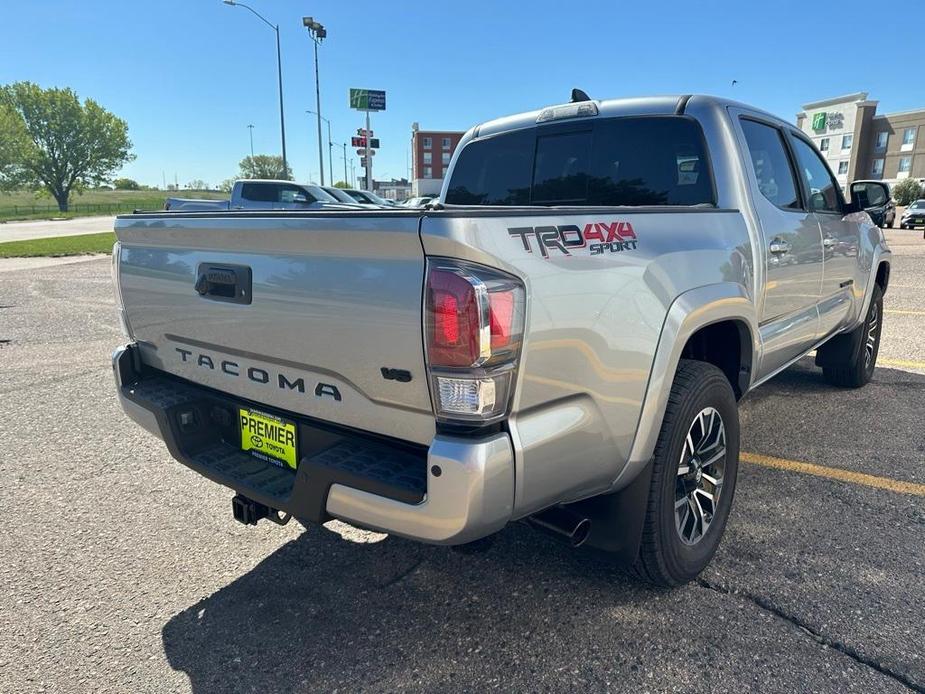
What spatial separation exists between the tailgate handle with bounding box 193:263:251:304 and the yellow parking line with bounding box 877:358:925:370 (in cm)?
621

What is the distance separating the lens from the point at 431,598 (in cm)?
254

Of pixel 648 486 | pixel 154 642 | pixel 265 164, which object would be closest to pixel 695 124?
pixel 648 486

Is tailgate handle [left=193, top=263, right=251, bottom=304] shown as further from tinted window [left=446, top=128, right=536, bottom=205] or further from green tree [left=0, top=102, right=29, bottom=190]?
green tree [left=0, top=102, right=29, bottom=190]

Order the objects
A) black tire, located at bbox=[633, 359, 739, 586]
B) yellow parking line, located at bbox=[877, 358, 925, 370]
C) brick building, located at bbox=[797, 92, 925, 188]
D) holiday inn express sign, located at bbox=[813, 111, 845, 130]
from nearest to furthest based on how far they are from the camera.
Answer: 1. black tire, located at bbox=[633, 359, 739, 586]
2. yellow parking line, located at bbox=[877, 358, 925, 370]
3. brick building, located at bbox=[797, 92, 925, 188]
4. holiday inn express sign, located at bbox=[813, 111, 845, 130]

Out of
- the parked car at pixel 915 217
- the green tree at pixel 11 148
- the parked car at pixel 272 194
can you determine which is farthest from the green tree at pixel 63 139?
the parked car at pixel 915 217

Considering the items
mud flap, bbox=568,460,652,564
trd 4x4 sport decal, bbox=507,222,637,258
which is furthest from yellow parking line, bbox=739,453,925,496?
trd 4x4 sport decal, bbox=507,222,637,258

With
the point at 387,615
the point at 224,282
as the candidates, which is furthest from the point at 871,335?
the point at 224,282

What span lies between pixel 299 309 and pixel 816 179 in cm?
360

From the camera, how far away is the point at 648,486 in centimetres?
226

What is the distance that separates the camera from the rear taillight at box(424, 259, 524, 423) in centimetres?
167

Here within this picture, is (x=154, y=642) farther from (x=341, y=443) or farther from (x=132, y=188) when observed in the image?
(x=132, y=188)

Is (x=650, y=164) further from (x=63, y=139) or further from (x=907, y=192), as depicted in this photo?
(x=63, y=139)

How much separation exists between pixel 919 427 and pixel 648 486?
3.25 metres

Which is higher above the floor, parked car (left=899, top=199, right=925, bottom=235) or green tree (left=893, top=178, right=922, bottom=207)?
green tree (left=893, top=178, right=922, bottom=207)
